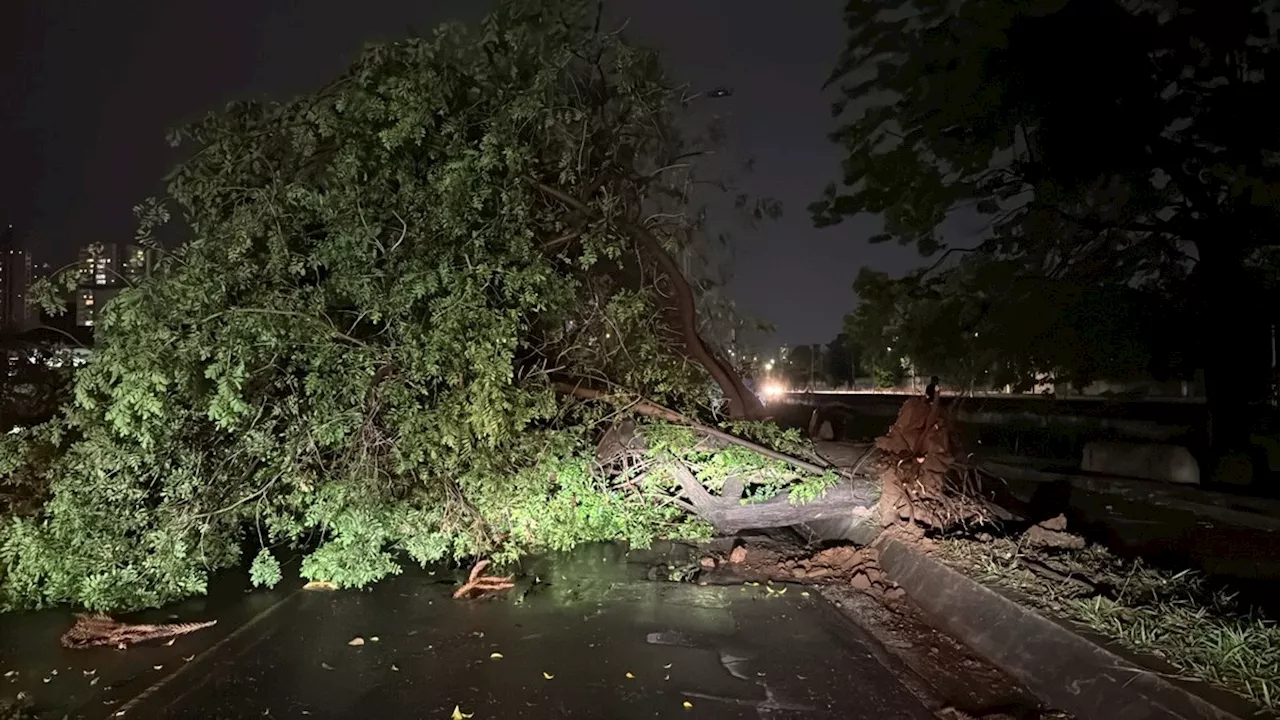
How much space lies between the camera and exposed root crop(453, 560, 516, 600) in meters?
8.30

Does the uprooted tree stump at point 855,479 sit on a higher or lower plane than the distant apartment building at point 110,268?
lower

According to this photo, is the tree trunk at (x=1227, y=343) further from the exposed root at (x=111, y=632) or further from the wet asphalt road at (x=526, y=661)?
the exposed root at (x=111, y=632)

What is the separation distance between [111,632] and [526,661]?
10.4 ft

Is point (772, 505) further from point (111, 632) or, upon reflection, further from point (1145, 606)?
point (111, 632)

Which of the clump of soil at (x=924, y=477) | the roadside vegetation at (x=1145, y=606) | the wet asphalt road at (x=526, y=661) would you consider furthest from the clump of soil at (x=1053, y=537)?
the wet asphalt road at (x=526, y=661)

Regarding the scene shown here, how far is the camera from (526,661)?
20.5 ft

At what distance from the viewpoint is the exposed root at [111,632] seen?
21.9 ft

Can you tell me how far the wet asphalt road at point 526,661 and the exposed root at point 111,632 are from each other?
19 cm

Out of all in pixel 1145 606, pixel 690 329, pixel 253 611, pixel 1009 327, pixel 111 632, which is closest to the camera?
pixel 1145 606

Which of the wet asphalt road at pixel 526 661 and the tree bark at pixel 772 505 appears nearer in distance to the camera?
the wet asphalt road at pixel 526 661

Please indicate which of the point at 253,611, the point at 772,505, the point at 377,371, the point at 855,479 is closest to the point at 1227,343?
the point at 855,479

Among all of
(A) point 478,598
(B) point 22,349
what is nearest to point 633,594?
(A) point 478,598

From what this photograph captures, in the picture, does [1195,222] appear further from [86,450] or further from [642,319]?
[86,450]

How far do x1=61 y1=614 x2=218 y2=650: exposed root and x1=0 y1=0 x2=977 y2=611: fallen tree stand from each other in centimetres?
48
